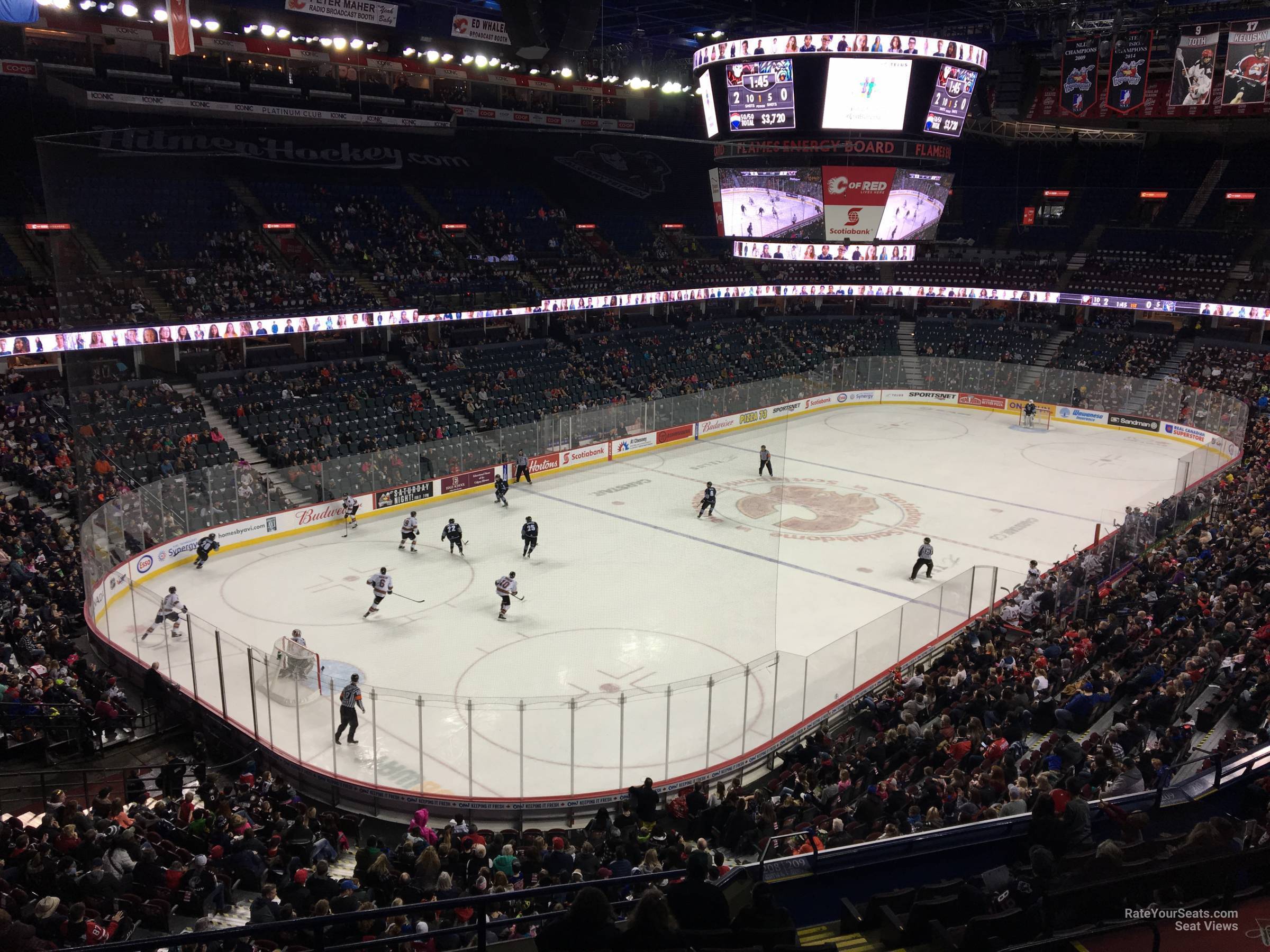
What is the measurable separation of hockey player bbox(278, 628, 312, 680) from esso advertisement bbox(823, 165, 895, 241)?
2544 cm

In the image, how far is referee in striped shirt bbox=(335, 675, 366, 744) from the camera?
46.0ft

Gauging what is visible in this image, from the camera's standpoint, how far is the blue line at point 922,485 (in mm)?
28625

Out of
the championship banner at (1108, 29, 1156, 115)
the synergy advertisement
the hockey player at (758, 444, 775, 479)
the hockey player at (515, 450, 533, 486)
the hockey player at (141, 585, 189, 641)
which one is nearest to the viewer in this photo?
the hockey player at (141, 585, 189, 641)

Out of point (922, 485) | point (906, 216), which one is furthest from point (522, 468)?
point (906, 216)

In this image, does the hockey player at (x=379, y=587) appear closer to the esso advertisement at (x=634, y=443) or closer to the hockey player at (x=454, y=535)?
the hockey player at (x=454, y=535)

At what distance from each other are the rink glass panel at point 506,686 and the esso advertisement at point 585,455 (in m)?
7.15

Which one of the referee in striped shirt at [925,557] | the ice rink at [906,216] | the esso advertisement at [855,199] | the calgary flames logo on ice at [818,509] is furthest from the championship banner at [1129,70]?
the referee in striped shirt at [925,557]

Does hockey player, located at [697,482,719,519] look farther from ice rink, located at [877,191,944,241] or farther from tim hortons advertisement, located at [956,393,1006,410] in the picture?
tim hortons advertisement, located at [956,393,1006,410]

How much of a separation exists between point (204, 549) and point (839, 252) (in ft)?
80.6

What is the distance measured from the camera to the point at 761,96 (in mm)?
29250

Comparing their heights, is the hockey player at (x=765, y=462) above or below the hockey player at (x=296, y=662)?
below

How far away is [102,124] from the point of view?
32.7 meters

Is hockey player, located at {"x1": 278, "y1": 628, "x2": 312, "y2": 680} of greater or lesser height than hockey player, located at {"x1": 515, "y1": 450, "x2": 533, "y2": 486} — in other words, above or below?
above

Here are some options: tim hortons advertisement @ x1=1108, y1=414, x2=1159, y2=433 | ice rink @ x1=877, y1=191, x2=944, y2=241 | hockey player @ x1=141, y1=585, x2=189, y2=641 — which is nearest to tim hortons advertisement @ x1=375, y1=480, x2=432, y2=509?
hockey player @ x1=141, y1=585, x2=189, y2=641
